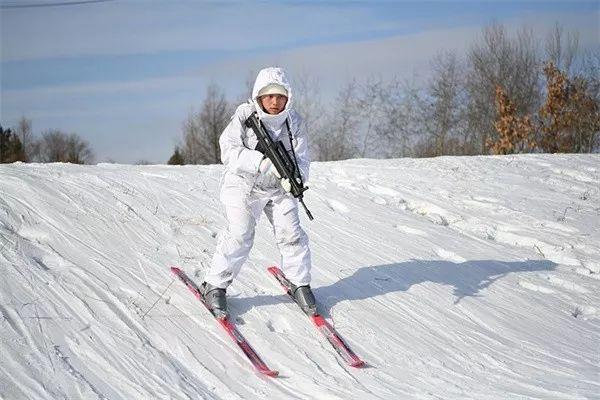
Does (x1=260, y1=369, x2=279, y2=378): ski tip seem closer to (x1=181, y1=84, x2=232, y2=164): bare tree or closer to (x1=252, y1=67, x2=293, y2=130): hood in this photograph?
(x1=252, y1=67, x2=293, y2=130): hood

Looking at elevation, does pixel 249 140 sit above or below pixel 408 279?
above

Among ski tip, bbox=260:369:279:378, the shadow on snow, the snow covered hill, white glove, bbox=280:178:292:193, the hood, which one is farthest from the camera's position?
the shadow on snow

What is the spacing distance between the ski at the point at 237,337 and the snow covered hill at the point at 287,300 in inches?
2.4

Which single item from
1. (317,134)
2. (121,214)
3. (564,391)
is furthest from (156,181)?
(317,134)

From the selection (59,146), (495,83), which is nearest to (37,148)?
(59,146)

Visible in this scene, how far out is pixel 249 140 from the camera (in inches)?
231

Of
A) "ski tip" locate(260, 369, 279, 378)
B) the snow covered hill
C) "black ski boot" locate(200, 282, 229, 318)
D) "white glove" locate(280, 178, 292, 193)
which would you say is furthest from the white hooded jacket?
"ski tip" locate(260, 369, 279, 378)

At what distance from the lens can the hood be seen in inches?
226

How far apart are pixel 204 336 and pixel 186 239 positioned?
6.94 ft

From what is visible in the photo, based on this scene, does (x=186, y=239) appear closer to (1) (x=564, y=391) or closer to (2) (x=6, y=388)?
(2) (x=6, y=388)

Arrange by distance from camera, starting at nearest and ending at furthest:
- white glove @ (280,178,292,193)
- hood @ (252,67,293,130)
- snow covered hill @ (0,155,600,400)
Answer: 1. snow covered hill @ (0,155,600,400)
2. white glove @ (280,178,292,193)
3. hood @ (252,67,293,130)

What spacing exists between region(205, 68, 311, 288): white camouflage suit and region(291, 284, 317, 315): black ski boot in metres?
0.07

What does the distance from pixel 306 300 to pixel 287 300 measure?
0.32m

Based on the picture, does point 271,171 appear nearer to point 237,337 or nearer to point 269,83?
point 269,83
